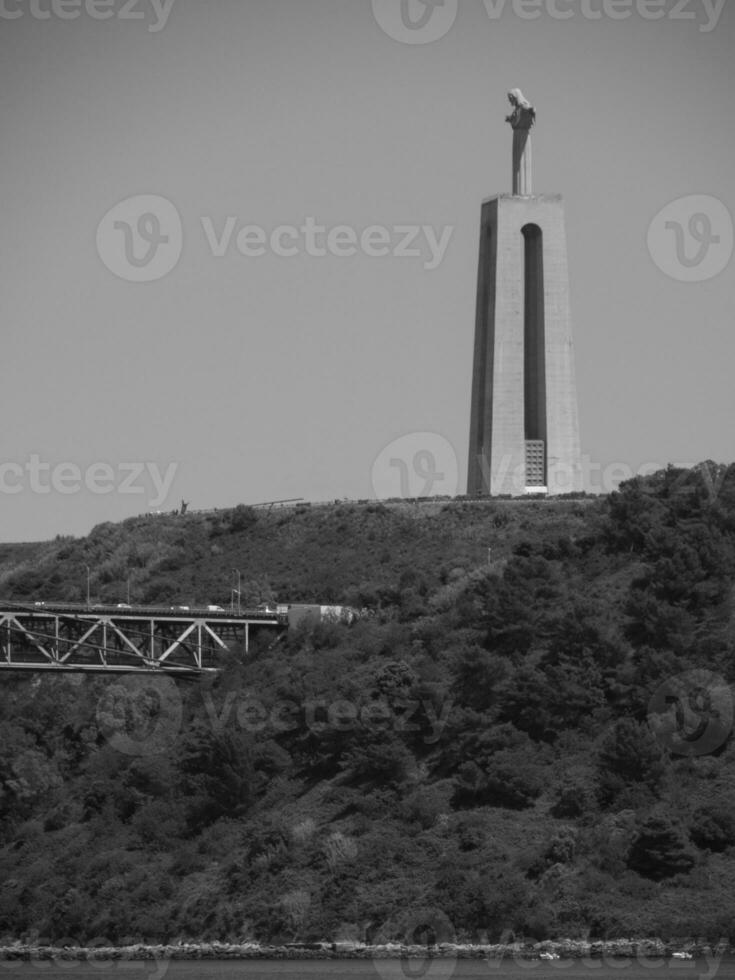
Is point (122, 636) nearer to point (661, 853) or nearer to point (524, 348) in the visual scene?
point (661, 853)

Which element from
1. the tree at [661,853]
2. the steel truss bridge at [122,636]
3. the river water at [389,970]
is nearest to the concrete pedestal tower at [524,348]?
the steel truss bridge at [122,636]

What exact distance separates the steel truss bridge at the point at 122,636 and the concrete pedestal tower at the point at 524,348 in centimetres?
1845

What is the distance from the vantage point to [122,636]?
3996 inches

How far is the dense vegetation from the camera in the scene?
88062mm

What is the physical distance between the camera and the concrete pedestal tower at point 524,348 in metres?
125

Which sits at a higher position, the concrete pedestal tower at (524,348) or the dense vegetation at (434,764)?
the concrete pedestal tower at (524,348)

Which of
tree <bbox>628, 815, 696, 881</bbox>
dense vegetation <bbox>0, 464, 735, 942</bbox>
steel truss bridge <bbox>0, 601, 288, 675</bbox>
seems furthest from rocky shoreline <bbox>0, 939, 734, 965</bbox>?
steel truss bridge <bbox>0, 601, 288, 675</bbox>

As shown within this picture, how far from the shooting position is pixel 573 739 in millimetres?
96812

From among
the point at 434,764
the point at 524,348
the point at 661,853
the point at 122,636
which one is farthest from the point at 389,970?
the point at 524,348

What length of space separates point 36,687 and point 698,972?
43.3 m

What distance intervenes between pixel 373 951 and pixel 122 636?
20.4m

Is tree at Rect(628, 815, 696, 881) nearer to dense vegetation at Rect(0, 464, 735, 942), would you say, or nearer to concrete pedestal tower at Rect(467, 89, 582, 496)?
dense vegetation at Rect(0, 464, 735, 942)

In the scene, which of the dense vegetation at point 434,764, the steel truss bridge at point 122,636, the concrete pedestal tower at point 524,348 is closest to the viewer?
the dense vegetation at point 434,764

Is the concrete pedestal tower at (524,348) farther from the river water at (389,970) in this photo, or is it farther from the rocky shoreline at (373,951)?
the river water at (389,970)
